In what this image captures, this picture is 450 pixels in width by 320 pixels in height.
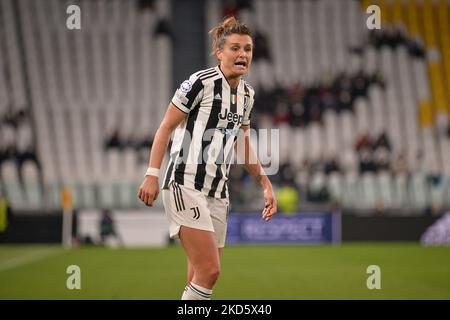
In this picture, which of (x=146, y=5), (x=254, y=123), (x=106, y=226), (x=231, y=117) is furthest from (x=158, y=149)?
(x=146, y=5)

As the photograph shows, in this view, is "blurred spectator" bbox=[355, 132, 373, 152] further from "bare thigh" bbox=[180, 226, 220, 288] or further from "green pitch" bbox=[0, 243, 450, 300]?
"bare thigh" bbox=[180, 226, 220, 288]

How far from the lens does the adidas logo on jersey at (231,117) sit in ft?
17.6

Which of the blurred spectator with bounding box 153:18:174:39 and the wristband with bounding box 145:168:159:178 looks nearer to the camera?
the wristband with bounding box 145:168:159:178

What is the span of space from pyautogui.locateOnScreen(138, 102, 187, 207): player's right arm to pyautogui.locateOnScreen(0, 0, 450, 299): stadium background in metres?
8.96

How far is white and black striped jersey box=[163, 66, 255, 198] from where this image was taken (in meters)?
5.30

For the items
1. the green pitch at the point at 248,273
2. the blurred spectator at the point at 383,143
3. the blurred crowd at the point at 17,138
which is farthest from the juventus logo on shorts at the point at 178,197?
the blurred spectator at the point at 383,143

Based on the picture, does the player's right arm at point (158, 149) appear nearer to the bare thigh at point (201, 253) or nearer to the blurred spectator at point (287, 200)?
the bare thigh at point (201, 253)

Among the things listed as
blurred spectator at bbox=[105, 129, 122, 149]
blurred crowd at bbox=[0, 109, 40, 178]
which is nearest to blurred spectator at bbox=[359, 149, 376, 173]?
blurred spectator at bbox=[105, 129, 122, 149]

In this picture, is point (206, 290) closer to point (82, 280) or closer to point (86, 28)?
point (82, 280)

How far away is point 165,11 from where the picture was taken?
29734 millimetres

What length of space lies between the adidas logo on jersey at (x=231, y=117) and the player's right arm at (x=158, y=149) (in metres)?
0.29

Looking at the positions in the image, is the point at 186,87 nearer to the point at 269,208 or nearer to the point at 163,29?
the point at 269,208

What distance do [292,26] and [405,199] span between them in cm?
1033

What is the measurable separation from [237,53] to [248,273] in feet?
24.8
